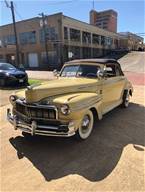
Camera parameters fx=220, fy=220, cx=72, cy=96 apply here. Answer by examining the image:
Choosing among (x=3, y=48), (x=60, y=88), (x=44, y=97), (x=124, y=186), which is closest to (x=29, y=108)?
(x=44, y=97)

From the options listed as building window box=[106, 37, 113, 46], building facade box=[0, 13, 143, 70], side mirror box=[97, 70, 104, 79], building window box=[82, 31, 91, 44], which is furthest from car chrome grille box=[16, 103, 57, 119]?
building window box=[106, 37, 113, 46]

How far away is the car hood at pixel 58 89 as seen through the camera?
445 cm

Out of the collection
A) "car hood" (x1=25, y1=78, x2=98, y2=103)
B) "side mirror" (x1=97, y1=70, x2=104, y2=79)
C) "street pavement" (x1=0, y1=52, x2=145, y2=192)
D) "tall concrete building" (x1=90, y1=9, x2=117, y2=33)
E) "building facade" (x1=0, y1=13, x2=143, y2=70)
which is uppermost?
"tall concrete building" (x1=90, y1=9, x2=117, y2=33)

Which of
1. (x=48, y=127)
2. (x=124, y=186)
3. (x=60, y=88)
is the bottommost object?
(x=124, y=186)

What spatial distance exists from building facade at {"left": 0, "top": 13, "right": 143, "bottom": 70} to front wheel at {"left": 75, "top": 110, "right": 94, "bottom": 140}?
2952 centimetres

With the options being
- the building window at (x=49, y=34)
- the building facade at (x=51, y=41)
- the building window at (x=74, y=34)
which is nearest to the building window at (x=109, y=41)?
the building facade at (x=51, y=41)

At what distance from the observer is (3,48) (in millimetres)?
46125

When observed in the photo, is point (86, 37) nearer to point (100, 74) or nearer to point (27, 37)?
point (27, 37)

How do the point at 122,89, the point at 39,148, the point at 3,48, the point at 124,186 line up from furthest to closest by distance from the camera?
the point at 3,48, the point at 122,89, the point at 39,148, the point at 124,186

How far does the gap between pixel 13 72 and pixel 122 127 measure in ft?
31.0

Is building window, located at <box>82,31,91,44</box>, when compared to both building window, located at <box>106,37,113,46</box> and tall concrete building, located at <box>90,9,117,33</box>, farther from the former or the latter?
tall concrete building, located at <box>90,9,117,33</box>

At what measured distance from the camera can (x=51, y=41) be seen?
37656mm

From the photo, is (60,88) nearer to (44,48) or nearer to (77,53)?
(44,48)

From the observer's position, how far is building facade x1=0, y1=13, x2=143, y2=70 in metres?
37.2
